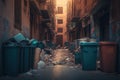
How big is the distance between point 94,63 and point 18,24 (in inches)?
166

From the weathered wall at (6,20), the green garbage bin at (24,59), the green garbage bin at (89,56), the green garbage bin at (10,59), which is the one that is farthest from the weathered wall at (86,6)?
the green garbage bin at (10,59)

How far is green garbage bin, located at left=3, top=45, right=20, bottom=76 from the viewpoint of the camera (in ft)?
27.7

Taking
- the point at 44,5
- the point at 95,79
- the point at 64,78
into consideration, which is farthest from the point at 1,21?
the point at 44,5

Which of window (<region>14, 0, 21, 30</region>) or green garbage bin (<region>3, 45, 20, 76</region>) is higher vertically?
window (<region>14, 0, 21, 30</region>)

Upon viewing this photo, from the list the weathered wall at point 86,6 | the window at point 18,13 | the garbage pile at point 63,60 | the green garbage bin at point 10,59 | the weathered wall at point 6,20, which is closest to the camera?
the green garbage bin at point 10,59

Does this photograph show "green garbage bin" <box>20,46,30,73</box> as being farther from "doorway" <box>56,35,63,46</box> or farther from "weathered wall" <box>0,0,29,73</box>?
"doorway" <box>56,35,63,46</box>

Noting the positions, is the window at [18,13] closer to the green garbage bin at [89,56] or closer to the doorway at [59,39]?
the green garbage bin at [89,56]

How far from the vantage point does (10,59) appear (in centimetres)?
845

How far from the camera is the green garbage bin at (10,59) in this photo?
332 inches

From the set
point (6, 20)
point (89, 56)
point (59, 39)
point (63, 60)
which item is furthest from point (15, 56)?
point (59, 39)

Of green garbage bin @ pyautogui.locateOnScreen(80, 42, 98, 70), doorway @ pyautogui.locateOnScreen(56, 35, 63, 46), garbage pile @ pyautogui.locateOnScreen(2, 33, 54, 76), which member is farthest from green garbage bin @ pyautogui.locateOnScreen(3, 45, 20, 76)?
doorway @ pyautogui.locateOnScreen(56, 35, 63, 46)

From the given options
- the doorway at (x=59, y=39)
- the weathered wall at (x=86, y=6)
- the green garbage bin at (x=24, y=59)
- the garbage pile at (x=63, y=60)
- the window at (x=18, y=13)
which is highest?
the weathered wall at (x=86, y=6)

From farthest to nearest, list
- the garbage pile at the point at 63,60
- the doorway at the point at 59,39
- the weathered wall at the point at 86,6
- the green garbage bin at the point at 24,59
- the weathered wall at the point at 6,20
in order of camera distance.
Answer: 1. the doorway at the point at 59,39
2. the weathered wall at the point at 86,6
3. the garbage pile at the point at 63,60
4. the green garbage bin at the point at 24,59
5. the weathered wall at the point at 6,20

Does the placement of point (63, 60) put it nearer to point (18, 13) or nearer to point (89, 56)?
point (18, 13)
